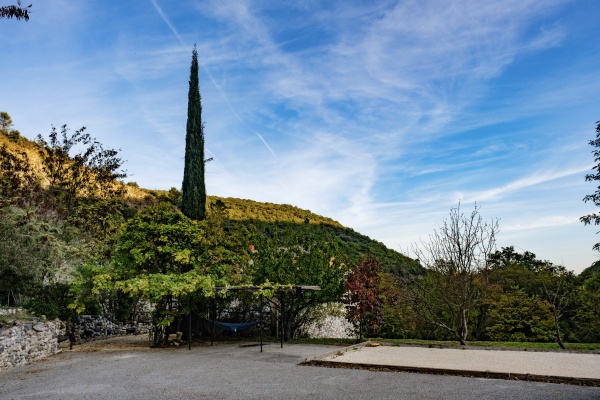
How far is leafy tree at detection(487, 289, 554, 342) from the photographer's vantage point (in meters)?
15.0

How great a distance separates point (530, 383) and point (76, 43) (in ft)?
53.4

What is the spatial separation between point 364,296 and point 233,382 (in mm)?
5547

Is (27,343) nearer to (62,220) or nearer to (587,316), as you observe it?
(62,220)

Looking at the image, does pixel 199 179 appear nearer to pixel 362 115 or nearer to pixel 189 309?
pixel 189 309

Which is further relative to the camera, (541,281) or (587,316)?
(541,281)

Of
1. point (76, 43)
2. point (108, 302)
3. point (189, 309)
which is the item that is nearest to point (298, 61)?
point (76, 43)

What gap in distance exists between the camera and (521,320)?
1512cm

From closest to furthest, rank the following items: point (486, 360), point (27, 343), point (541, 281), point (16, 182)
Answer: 1. point (486, 360)
2. point (27, 343)
3. point (541, 281)
4. point (16, 182)

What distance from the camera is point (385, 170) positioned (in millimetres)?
18375

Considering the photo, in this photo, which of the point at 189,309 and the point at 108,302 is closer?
the point at 189,309

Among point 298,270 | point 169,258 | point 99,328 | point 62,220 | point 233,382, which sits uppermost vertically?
point 62,220

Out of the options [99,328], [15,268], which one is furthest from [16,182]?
[99,328]

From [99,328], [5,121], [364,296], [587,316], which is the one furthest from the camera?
[5,121]

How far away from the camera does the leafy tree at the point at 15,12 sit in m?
9.66
